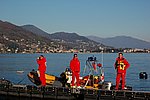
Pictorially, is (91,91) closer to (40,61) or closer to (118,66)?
(118,66)

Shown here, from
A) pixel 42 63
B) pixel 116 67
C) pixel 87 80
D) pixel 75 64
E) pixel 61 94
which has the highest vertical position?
pixel 42 63

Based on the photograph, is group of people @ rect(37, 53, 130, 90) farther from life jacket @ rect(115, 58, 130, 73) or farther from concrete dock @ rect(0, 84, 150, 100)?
concrete dock @ rect(0, 84, 150, 100)

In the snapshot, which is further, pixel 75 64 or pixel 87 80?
pixel 87 80

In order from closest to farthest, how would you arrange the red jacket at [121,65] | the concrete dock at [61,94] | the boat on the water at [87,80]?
1. the concrete dock at [61,94]
2. the red jacket at [121,65]
3. the boat on the water at [87,80]

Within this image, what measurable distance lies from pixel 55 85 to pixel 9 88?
3.71 meters

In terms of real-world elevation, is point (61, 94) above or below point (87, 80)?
below

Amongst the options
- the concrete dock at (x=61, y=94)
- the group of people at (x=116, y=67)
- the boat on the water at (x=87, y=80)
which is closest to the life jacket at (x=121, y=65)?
the group of people at (x=116, y=67)

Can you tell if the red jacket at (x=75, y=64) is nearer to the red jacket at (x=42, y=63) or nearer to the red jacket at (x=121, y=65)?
the red jacket at (x=42, y=63)

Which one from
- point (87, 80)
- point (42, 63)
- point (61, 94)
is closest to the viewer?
point (61, 94)

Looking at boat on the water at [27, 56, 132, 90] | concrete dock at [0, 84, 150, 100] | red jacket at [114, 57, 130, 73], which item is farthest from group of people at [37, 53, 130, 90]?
boat on the water at [27, 56, 132, 90]

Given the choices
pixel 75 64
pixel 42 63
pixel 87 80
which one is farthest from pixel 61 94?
→ pixel 87 80

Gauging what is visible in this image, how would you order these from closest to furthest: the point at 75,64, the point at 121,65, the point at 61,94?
the point at 121,65, the point at 61,94, the point at 75,64

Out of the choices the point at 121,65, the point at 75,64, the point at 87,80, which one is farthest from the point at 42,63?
the point at 121,65

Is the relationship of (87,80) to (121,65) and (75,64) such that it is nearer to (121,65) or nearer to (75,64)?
(75,64)
